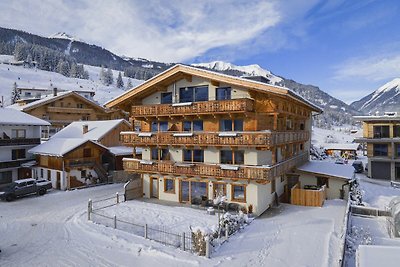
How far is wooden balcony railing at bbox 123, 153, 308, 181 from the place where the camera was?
21.1 meters

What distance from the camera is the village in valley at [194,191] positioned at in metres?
15.6

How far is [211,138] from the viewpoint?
22.9 meters

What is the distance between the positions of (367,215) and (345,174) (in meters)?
5.46

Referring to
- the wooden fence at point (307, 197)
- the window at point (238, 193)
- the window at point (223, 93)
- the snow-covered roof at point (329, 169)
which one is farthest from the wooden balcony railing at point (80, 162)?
the snow-covered roof at point (329, 169)

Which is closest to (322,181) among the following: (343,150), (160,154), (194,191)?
(194,191)

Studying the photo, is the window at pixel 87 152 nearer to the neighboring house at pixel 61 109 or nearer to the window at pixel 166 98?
the window at pixel 166 98

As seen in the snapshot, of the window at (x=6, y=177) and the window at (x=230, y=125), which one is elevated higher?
the window at (x=230, y=125)

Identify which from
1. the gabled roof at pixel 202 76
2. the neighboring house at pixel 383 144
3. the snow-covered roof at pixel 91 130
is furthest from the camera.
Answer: the neighboring house at pixel 383 144

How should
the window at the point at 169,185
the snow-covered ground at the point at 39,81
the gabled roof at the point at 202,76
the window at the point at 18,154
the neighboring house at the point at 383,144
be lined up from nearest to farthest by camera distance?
the gabled roof at the point at 202,76
the window at the point at 169,185
the window at the point at 18,154
the neighboring house at the point at 383,144
the snow-covered ground at the point at 39,81

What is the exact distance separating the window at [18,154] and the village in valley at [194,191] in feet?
→ 0.43

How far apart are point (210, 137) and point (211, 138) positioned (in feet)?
0.38

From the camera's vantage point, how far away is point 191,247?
1588 cm

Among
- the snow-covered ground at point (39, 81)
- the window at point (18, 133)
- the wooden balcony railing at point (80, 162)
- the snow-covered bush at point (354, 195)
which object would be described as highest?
the snow-covered ground at point (39, 81)

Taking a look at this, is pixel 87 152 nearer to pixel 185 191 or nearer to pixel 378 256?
pixel 185 191
